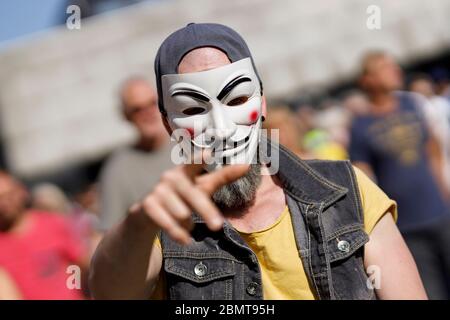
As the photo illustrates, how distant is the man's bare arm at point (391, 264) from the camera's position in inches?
124

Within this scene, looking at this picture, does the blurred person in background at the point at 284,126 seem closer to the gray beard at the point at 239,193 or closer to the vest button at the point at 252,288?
the gray beard at the point at 239,193

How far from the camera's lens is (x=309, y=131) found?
30.5 feet

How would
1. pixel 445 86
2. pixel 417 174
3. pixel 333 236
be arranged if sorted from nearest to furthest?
pixel 333 236, pixel 417 174, pixel 445 86

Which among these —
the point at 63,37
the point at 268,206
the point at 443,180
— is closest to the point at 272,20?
the point at 63,37

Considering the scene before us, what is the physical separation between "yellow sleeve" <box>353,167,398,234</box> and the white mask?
0.37m

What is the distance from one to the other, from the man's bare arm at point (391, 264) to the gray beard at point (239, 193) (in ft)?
1.28

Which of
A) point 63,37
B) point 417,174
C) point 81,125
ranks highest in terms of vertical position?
point 63,37

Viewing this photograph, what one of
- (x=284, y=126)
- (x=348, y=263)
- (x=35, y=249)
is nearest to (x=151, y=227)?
(x=348, y=263)

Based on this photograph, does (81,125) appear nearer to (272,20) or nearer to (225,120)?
(272,20)

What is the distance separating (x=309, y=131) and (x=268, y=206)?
608cm

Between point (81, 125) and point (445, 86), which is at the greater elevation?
point (81, 125)

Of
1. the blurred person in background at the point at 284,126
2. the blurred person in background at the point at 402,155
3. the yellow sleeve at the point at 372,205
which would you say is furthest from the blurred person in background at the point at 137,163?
the yellow sleeve at the point at 372,205

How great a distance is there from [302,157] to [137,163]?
3.93 feet

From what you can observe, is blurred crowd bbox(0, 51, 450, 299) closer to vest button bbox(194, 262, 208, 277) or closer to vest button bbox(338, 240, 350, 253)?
vest button bbox(194, 262, 208, 277)
